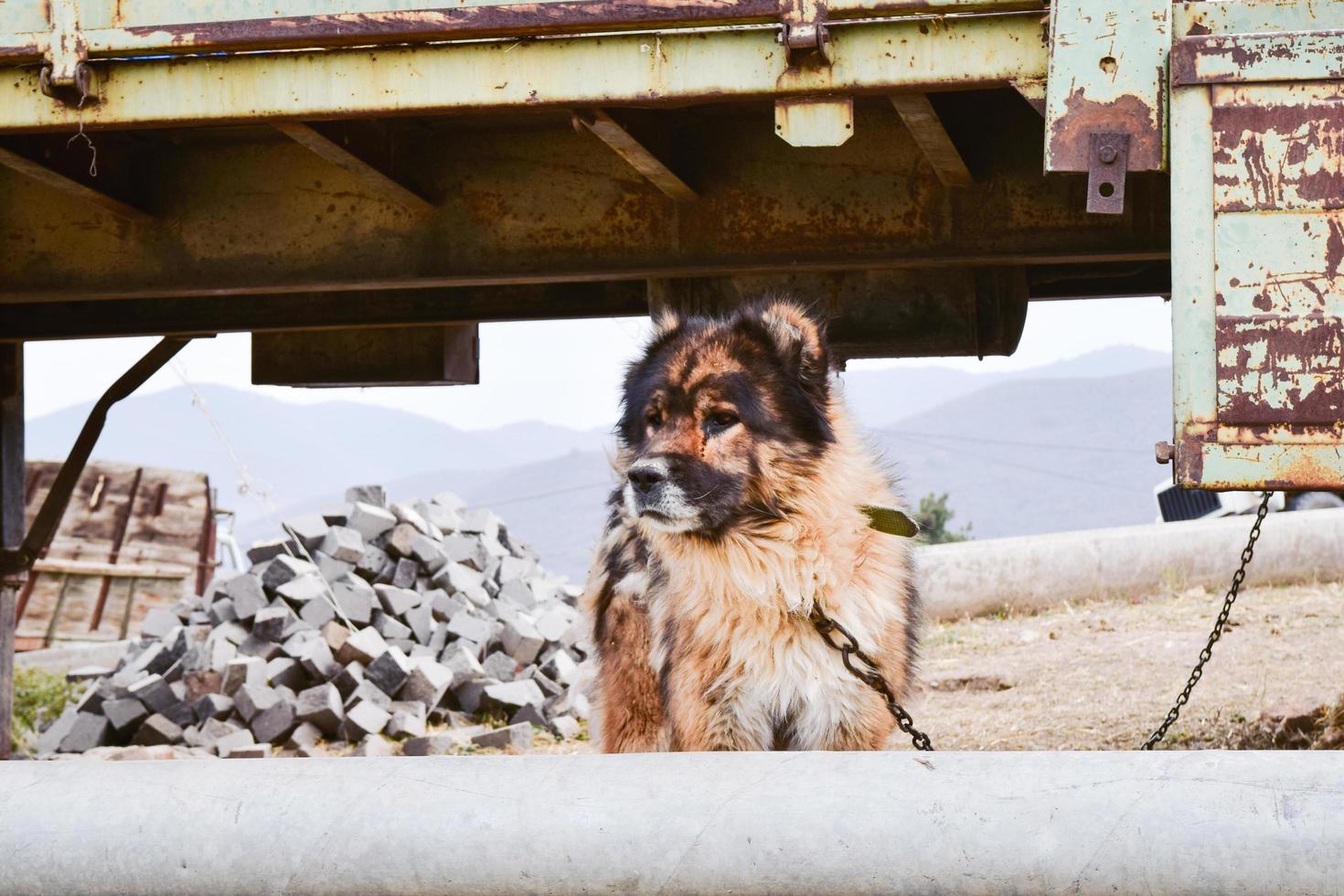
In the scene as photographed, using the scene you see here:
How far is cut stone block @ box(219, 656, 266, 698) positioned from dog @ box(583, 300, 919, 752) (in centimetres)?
525

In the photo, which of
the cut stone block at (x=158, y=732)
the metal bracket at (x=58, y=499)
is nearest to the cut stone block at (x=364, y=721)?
the cut stone block at (x=158, y=732)

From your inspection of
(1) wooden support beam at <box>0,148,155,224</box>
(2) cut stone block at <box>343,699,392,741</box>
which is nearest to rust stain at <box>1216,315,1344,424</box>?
(1) wooden support beam at <box>0,148,155,224</box>

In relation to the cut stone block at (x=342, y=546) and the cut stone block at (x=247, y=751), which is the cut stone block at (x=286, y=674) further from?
the cut stone block at (x=342, y=546)

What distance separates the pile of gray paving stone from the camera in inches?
353

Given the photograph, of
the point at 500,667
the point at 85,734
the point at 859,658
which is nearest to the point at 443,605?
the point at 500,667

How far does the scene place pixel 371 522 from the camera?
1104cm

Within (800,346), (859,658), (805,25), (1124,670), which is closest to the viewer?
(805,25)

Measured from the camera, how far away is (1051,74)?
385 cm

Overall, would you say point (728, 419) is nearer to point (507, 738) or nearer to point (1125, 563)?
point (507, 738)

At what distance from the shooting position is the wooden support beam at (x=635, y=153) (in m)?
4.45

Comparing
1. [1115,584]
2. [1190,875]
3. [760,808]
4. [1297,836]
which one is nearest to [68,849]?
[760,808]

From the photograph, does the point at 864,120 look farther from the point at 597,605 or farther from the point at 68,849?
the point at 68,849

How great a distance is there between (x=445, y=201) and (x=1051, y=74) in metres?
2.71

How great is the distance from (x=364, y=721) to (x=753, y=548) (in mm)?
5049
